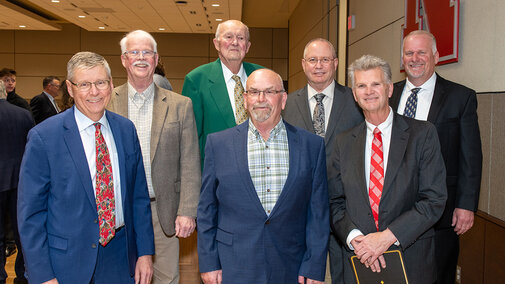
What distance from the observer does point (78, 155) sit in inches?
67.9

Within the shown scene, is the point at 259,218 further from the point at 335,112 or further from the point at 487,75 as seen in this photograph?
the point at 487,75

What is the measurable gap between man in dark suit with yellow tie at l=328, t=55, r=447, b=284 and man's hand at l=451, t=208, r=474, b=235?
55cm

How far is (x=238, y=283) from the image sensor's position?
1.89m

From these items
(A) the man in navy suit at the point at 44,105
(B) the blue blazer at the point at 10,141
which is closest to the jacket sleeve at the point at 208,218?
(B) the blue blazer at the point at 10,141

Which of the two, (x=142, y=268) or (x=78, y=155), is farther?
(x=142, y=268)

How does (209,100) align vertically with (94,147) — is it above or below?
above

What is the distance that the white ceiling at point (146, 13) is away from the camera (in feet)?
28.7

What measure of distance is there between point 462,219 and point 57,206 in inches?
84.2

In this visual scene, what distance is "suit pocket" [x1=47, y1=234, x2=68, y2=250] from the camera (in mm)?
1707

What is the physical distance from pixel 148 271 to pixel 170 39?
39.5ft

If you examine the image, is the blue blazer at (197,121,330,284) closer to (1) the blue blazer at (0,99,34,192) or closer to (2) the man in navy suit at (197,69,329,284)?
(2) the man in navy suit at (197,69,329,284)

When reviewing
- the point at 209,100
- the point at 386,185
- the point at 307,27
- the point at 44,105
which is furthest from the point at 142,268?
the point at 307,27

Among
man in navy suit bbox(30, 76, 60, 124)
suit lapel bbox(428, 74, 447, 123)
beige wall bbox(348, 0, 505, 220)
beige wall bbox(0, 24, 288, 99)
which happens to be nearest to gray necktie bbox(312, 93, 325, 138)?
suit lapel bbox(428, 74, 447, 123)

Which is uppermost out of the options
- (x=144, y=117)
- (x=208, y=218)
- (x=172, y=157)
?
(x=144, y=117)
